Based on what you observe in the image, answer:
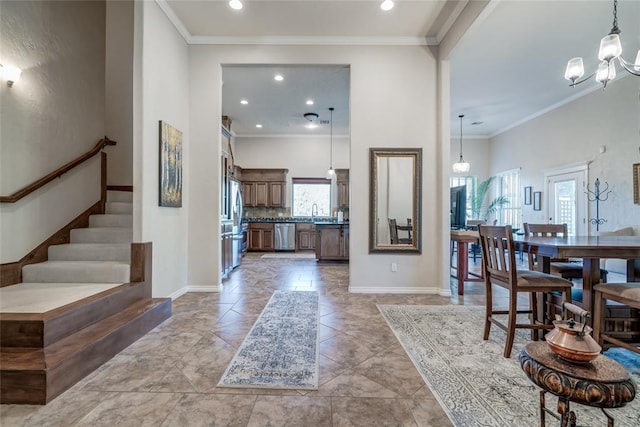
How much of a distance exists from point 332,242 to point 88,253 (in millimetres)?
4333

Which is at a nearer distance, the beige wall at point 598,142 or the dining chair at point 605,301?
the dining chair at point 605,301

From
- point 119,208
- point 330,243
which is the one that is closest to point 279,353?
point 119,208

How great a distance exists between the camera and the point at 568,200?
6.44 meters

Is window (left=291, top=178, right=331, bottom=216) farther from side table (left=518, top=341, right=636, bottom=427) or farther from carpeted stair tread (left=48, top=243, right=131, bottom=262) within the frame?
side table (left=518, top=341, right=636, bottom=427)

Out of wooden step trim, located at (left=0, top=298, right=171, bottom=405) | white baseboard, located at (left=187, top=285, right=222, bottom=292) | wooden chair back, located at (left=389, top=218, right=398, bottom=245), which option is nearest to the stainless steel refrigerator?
white baseboard, located at (left=187, top=285, right=222, bottom=292)

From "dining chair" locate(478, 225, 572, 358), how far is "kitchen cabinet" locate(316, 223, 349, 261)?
3.96 m

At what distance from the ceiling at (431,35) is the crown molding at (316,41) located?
1cm

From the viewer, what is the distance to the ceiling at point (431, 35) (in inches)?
136

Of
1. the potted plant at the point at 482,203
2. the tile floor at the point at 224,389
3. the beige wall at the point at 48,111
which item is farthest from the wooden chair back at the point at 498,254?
the potted plant at the point at 482,203

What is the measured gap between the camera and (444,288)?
3.96m

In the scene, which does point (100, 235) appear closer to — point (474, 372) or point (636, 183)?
point (474, 372)

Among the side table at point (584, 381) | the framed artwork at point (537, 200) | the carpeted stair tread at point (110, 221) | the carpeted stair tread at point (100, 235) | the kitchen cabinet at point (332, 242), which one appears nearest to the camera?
the side table at point (584, 381)

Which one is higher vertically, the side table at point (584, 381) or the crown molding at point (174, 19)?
the crown molding at point (174, 19)

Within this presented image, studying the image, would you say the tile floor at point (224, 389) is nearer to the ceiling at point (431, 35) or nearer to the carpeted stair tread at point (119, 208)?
the carpeted stair tread at point (119, 208)
